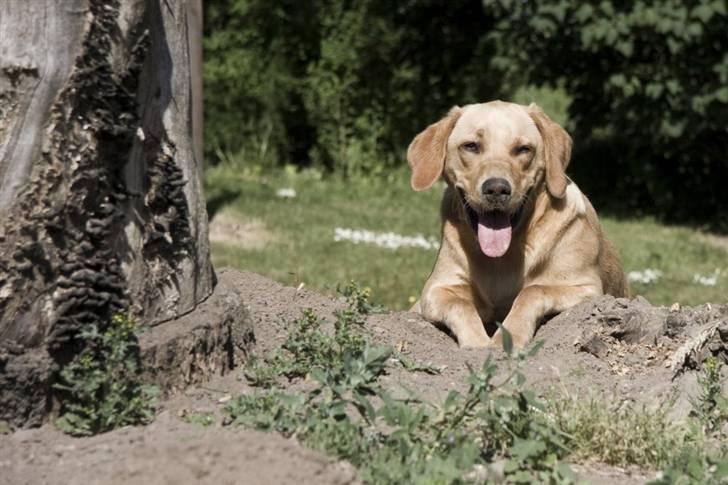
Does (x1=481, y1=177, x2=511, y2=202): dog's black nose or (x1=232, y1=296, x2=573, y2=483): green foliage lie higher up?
(x1=481, y1=177, x2=511, y2=202): dog's black nose

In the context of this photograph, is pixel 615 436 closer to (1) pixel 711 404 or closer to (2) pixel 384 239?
(1) pixel 711 404

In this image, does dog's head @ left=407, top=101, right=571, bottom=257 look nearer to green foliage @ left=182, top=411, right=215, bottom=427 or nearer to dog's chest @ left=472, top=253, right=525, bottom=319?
dog's chest @ left=472, top=253, right=525, bottom=319

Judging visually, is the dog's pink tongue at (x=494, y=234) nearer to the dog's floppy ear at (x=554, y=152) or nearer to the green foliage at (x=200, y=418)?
the dog's floppy ear at (x=554, y=152)

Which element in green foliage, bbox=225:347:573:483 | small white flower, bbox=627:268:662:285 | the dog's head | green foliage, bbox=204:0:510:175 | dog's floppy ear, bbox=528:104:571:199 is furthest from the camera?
green foliage, bbox=204:0:510:175

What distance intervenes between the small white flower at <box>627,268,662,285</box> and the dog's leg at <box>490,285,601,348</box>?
370cm

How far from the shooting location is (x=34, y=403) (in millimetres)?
3580

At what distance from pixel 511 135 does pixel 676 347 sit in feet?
4.26

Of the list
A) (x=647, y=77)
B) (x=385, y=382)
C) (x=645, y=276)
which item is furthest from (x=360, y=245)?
(x=385, y=382)

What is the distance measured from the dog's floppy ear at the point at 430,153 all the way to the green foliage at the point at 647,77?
19.4 feet

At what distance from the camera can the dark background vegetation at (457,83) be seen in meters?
11.4

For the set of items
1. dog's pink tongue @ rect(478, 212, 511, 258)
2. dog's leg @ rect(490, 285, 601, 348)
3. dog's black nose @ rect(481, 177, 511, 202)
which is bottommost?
dog's leg @ rect(490, 285, 601, 348)

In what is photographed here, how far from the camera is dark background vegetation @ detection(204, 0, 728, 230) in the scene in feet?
37.3

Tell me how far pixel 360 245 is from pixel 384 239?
446mm

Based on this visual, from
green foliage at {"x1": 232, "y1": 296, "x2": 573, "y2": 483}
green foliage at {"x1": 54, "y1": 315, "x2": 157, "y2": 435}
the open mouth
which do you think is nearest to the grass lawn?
the open mouth
